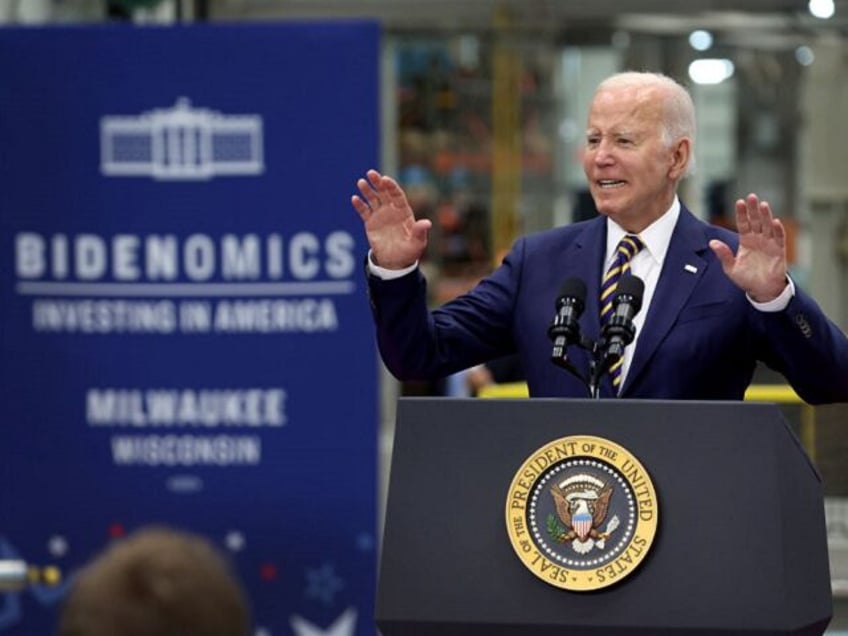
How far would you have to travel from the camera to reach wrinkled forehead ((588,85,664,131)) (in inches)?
141

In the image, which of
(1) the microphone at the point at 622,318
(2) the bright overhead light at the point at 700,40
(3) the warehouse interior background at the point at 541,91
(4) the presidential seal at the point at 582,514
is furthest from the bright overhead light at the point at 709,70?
(4) the presidential seal at the point at 582,514

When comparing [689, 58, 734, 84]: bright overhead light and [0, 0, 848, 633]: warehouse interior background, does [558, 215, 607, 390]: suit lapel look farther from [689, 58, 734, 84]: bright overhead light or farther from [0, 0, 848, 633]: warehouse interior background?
[689, 58, 734, 84]: bright overhead light

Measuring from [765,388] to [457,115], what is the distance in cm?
1039

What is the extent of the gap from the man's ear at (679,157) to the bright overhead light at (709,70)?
1176 centimetres

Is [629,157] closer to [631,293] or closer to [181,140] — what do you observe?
[631,293]

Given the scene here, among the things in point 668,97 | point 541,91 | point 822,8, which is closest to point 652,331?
point 668,97

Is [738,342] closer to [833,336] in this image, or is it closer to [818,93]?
[833,336]

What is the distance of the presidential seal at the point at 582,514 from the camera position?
9.54ft

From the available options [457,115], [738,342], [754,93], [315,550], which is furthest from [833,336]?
[754,93]

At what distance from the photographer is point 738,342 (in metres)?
3.48

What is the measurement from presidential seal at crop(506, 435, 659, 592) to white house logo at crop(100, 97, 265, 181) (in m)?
2.92

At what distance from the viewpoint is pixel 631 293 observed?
3.24 meters

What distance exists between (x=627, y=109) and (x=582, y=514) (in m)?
0.93

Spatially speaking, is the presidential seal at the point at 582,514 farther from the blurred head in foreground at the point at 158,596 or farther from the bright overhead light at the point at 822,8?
the bright overhead light at the point at 822,8
